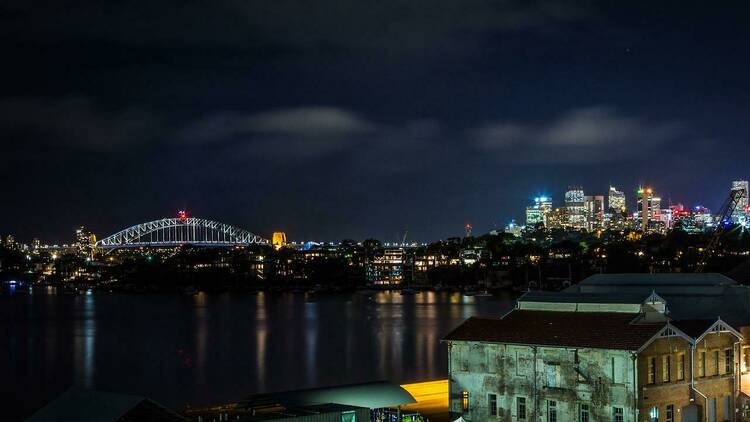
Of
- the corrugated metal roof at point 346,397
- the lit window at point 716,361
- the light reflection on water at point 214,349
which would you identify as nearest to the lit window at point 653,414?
the lit window at point 716,361

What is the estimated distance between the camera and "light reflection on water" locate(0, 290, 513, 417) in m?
42.8

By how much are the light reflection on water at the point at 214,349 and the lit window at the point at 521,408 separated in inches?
744

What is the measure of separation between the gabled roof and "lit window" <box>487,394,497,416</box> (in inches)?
53.3

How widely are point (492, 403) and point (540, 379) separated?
1.59m

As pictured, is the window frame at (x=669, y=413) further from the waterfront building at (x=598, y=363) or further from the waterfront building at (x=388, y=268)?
the waterfront building at (x=388, y=268)

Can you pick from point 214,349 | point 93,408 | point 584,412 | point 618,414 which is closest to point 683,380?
point 618,414

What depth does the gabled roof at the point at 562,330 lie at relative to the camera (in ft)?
65.2

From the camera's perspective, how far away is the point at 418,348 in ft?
180

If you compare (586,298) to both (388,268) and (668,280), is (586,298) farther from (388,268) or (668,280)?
(388,268)

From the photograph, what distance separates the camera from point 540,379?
20906mm

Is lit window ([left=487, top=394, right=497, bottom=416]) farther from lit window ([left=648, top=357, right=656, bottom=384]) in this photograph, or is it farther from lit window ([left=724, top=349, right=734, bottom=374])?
lit window ([left=724, top=349, right=734, bottom=374])

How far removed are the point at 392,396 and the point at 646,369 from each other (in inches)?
252

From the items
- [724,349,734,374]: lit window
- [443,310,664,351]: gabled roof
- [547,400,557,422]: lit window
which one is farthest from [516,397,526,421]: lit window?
[724,349,734,374]: lit window

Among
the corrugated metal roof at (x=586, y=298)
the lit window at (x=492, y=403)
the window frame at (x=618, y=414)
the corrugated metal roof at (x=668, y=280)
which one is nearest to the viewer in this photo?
the window frame at (x=618, y=414)
